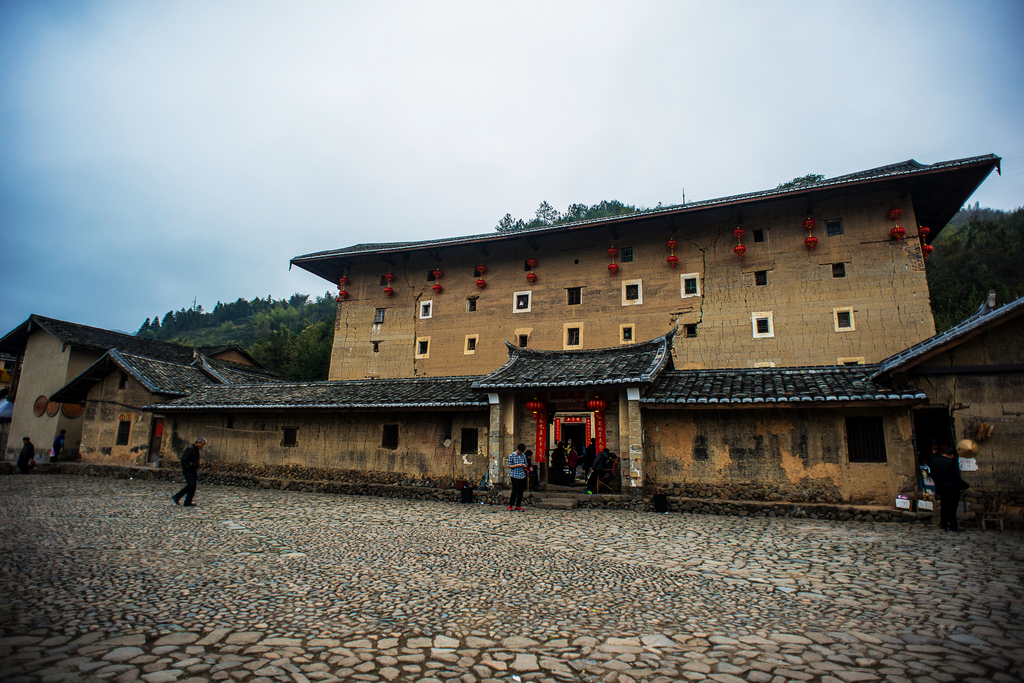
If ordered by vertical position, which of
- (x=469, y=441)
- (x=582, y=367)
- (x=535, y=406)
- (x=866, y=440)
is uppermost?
(x=582, y=367)

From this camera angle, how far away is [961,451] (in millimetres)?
9641

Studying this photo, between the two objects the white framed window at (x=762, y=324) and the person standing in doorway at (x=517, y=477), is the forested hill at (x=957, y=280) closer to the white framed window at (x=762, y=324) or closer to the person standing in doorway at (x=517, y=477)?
the white framed window at (x=762, y=324)

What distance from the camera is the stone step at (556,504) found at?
1169 centimetres

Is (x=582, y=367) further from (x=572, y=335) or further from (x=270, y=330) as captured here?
(x=270, y=330)

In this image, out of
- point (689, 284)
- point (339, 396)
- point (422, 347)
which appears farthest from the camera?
point (422, 347)

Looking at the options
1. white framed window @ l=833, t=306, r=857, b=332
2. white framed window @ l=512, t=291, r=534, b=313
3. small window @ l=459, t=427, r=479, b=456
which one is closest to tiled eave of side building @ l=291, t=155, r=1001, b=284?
white framed window @ l=512, t=291, r=534, b=313

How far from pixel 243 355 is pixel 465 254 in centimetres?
1627

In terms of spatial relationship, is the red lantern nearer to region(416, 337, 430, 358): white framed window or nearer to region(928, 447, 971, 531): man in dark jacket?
region(928, 447, 971, 531): man in dark jacket

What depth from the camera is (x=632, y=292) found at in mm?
23172

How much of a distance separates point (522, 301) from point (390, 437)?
474 inches

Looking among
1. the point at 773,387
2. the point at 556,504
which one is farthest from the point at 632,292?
the point at 556,504

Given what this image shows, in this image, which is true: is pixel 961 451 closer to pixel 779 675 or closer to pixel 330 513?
pixel 779 675

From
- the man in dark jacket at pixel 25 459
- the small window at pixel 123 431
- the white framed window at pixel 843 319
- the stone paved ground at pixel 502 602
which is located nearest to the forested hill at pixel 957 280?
the white framed window at pixel 843 319

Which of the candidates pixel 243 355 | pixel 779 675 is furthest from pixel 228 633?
pixel 243 355
